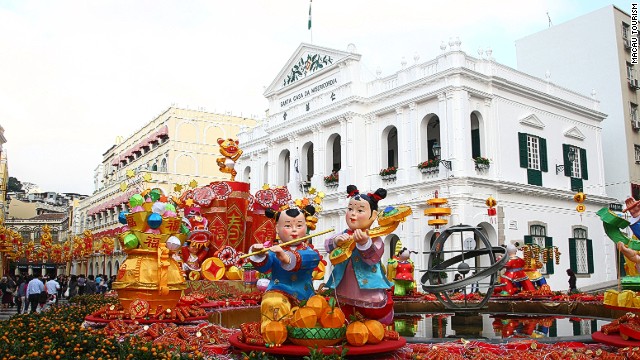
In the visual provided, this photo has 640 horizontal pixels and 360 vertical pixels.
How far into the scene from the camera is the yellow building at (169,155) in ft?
141

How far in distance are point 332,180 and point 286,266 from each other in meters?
20.3

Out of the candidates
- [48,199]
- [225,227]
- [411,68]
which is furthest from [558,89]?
[48,199]

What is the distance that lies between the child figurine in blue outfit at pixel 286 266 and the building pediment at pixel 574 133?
75.6 ft

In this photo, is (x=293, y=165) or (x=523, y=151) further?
(x=293, y=165)

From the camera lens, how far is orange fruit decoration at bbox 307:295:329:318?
520cm

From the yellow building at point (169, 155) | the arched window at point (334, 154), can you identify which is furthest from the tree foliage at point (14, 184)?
the arched window at point (334, 154)

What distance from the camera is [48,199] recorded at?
10531 cm

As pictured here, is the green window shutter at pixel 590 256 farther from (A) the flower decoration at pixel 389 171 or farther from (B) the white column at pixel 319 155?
(B) the white column at pixel 319 155

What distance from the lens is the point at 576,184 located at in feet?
82.7

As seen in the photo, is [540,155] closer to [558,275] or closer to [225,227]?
[558,275]

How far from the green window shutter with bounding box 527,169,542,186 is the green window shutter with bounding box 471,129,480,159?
253 cm

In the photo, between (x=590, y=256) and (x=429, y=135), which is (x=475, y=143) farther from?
(x=590, y=256)

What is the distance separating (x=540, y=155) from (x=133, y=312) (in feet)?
68.7

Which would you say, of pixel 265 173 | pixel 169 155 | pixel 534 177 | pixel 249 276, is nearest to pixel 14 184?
pixel 169 155
